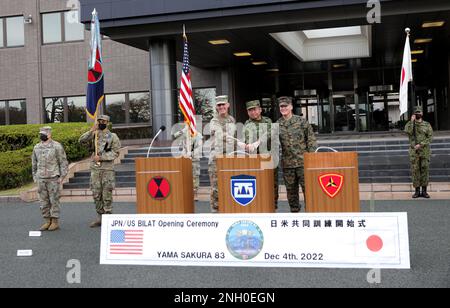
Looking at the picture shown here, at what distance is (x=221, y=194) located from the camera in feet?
19.4

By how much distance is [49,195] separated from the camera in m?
8.71

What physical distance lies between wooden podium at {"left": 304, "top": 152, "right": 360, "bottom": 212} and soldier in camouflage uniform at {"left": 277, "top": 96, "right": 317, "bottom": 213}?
3.61ft

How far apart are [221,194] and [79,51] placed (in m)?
20.3

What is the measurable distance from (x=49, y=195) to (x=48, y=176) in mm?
335

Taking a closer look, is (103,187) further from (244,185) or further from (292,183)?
(244,185)

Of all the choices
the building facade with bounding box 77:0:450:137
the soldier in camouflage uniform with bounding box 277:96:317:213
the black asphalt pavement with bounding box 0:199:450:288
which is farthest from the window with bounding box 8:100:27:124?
the soldier in camouflage uniform with bounding box 277:96:317:213

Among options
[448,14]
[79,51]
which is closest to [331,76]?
[448,14]

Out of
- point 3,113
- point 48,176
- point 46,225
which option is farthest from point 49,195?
point 3,113

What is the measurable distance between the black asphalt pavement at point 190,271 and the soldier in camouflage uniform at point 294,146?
171cm

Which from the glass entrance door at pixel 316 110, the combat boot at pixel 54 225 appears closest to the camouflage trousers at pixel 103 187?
the combat boot at pixel 54 225

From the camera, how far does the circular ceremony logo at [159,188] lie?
20.2 ft

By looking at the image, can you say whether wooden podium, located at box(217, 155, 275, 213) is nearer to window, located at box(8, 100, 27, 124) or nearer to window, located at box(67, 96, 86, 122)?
window, located at box(67, 96, 86, 122)

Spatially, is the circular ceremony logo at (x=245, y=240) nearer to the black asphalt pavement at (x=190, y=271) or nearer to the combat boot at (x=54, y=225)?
the black asphalt pavement at (x=190, y=271)
